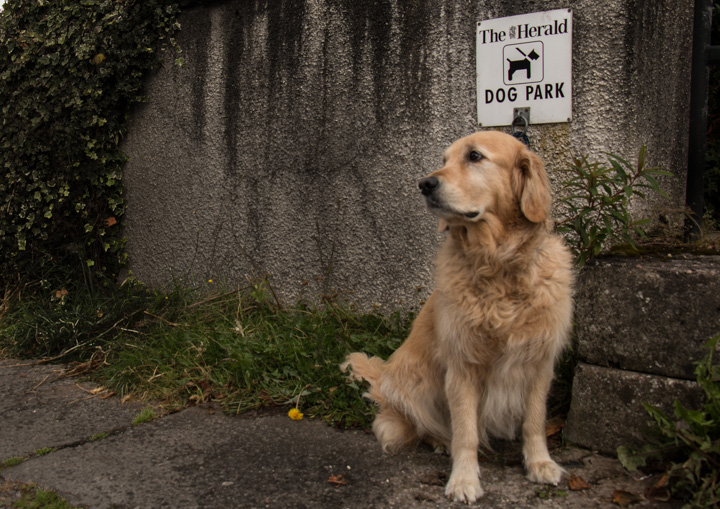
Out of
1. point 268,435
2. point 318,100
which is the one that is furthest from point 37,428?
point 318,100

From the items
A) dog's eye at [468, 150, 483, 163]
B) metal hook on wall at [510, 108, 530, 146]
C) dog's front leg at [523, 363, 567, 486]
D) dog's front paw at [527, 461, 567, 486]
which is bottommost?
dog's front paw at [527, 461, 567, 486]

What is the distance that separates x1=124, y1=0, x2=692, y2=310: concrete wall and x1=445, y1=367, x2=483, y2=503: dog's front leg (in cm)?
129

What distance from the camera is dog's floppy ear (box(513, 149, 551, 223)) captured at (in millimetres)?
2293

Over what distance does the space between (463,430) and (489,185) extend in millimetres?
1021

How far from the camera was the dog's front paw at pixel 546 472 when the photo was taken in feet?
7.43

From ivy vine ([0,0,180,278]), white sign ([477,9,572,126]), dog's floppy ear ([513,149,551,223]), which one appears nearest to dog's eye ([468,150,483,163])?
dog's floppy ear ([513,149,551,223])

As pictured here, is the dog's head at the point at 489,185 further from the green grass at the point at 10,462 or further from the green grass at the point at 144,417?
the green grass at the point at 10,462

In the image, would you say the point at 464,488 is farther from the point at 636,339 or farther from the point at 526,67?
the point at 526,67

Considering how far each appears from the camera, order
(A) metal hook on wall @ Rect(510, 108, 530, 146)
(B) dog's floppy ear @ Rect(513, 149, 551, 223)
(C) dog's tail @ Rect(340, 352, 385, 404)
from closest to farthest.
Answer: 1. (B) dog's floppy ear @ Rect(513, 149, 551, 223)
2. (C) dog's tail @ Rect(340, 352, 385, 404)
3. (A) metal hook on wall @ Rect(510, 108, 530, 146)

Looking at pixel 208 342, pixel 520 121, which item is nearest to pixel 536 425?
pixel 520 121

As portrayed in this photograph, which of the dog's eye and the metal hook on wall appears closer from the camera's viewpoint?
the dog's eye

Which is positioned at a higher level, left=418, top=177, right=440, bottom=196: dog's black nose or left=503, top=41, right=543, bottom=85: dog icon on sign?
left=503, top=41, right=543, bottom=85: dog icon on sign

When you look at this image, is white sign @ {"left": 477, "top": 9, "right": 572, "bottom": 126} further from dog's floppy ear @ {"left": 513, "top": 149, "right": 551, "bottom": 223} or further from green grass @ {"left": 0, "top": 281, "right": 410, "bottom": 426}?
green grass @ {"left": 0, "top": 281, "right": 410, "bottom": 426}

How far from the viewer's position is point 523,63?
10.3 ft
